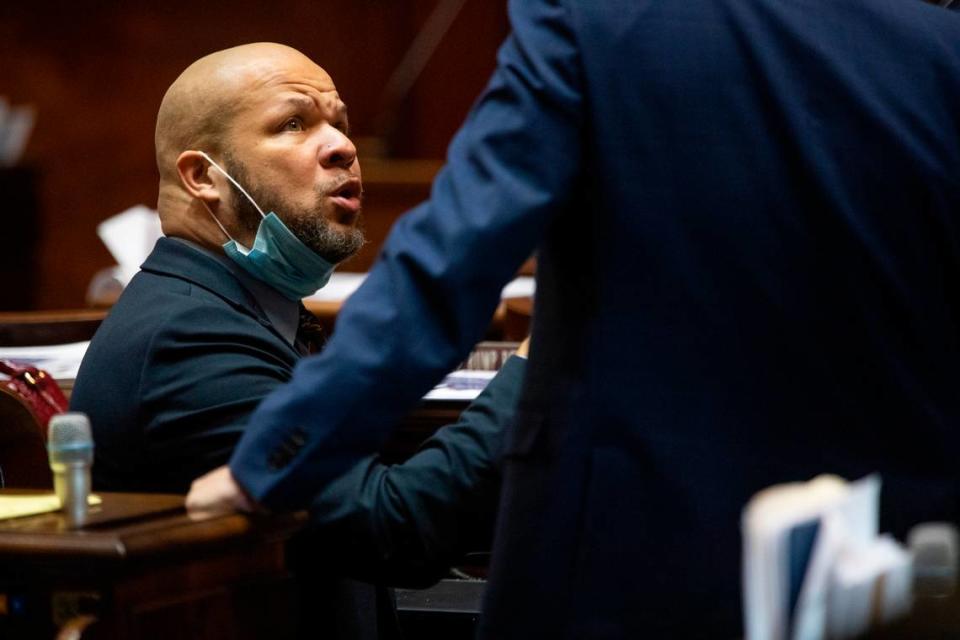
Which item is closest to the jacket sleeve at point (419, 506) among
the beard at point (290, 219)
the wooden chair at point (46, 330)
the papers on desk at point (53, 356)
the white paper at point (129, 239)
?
the beard at point (290, 219)

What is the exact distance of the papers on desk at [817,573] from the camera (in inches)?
40.4

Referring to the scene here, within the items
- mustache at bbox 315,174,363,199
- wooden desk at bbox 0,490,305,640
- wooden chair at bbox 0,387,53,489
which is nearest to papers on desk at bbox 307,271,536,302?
mustache at bbox 315,174,363,199

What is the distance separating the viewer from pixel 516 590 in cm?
156

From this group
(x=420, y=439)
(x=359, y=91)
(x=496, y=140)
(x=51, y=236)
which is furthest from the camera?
(x=51, y=236)

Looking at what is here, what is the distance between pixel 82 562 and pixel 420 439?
4.11 ft

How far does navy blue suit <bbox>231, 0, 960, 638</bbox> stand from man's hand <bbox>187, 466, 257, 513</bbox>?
0.16 meters

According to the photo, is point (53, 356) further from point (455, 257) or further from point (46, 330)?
point (455, 257)

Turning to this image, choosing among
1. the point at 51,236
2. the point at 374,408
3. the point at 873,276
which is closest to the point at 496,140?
the point at 374,408

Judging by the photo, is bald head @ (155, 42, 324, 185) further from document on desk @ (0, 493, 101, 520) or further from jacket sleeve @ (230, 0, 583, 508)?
jacket sleeve @ (230, 0, 583, 508)

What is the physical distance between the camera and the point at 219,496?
1.66 m

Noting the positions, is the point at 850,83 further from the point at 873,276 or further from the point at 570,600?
the point at 570,600

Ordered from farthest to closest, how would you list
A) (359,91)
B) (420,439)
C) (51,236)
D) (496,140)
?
(51,236)
(359,91)
(420,439)
(496,140)

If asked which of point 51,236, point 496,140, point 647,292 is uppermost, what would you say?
point 496,140

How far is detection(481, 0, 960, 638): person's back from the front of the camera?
4.90 feet
